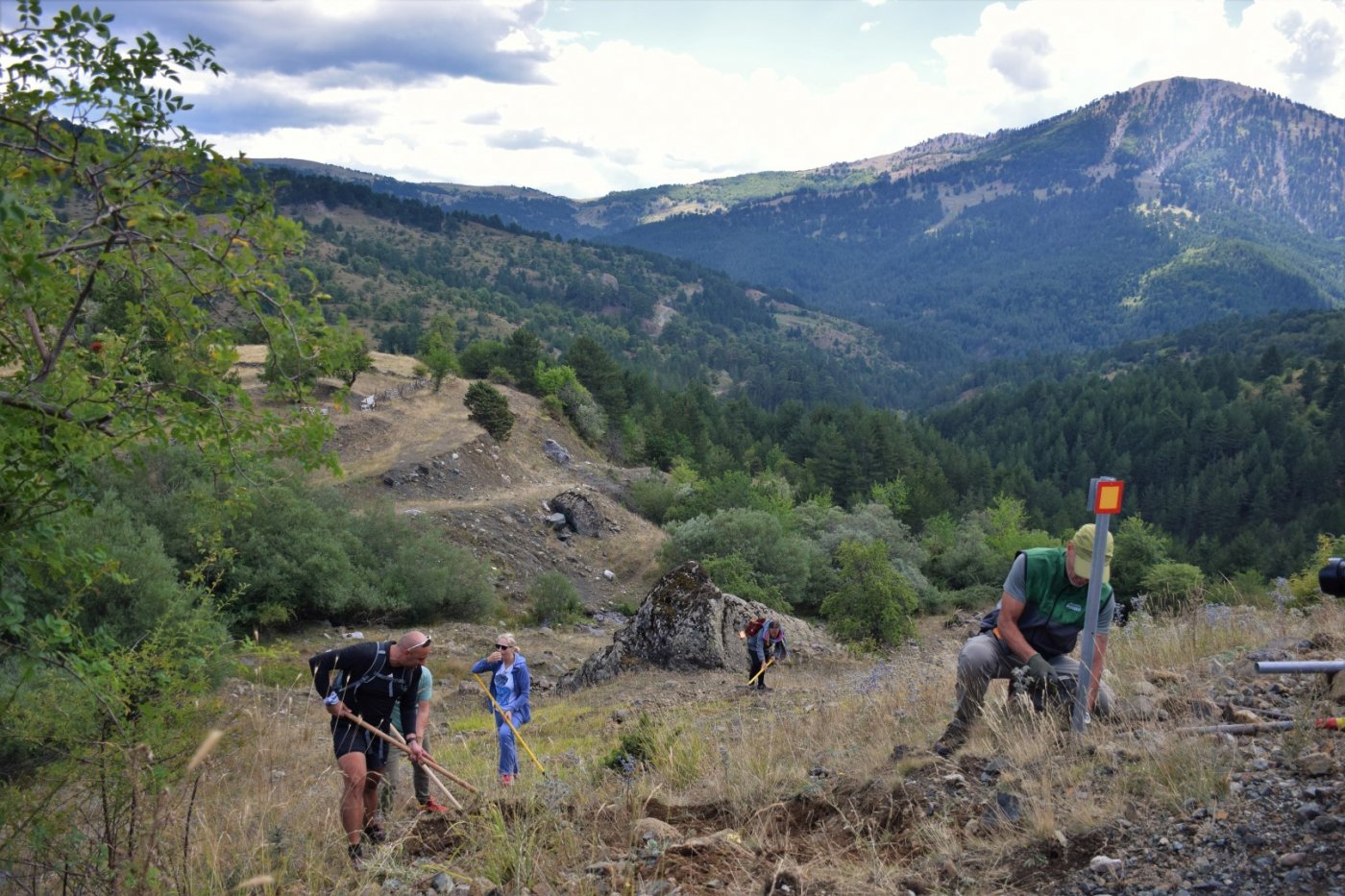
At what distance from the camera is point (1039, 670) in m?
4.79

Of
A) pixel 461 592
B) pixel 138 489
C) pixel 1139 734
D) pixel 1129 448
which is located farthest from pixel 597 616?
pixel 1129 448

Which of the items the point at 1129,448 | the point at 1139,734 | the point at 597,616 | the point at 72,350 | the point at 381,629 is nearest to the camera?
the point at 72,350

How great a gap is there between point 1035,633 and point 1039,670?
0.25 m

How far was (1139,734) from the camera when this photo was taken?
4277 mm

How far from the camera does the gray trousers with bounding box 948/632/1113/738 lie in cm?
486

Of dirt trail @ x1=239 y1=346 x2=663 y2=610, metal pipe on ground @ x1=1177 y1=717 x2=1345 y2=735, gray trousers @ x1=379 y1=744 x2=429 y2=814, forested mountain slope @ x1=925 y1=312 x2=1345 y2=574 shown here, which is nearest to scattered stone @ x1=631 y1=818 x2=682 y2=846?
gray trousers @ x1=379 y1=744 x2=429 y2=814

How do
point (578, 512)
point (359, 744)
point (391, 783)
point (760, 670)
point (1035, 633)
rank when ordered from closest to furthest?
point (1035, 633)
point (359, 744)
point (391, 783)
point (760, 670)
point (578, 512)

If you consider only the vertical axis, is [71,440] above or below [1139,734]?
above

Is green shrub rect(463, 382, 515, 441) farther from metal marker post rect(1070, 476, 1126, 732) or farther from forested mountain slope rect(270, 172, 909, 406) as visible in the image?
forested mountain slope rect(270, 172, 909, 406)

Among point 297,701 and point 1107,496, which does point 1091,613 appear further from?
point 297,701

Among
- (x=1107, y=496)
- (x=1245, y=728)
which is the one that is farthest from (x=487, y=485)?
(x=1245, y=728)

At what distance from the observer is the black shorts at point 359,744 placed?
200 inches

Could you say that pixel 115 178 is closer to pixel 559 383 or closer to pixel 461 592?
pixel 461 592

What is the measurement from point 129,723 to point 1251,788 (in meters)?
4.86
